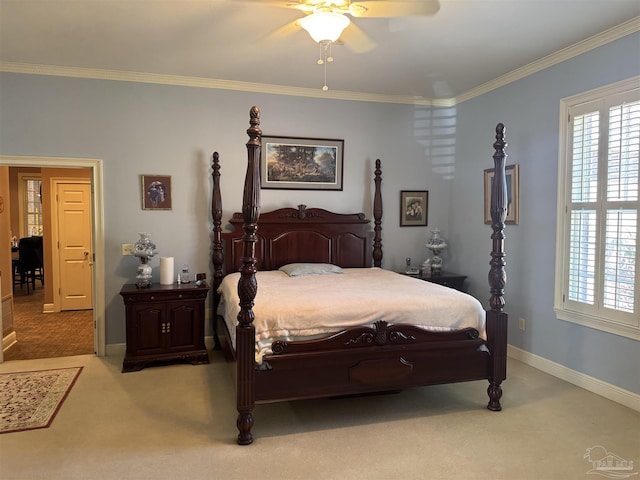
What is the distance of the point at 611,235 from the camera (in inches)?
138

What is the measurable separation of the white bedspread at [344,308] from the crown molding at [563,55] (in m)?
2.28

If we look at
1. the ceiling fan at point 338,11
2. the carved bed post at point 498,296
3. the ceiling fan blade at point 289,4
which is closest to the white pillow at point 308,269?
the carved bed post at point 498,296

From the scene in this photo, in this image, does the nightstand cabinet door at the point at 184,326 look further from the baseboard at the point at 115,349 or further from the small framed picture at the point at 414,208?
the small framed picture at the point at 414,208

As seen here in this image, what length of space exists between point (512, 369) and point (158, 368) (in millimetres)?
3332

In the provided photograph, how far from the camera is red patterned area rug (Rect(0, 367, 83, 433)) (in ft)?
10.2

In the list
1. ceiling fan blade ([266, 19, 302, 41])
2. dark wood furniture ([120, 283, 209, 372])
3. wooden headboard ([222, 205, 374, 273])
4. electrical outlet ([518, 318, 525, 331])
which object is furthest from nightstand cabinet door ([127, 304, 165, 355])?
electrical outlet ([518, 318, 525, 331])

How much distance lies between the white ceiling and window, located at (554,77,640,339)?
48cm

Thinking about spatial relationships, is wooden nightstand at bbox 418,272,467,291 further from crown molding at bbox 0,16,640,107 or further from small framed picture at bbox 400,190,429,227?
crown molding at bbox 0,16,640,107

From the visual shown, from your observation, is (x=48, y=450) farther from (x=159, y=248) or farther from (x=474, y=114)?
(x=474, y=114)

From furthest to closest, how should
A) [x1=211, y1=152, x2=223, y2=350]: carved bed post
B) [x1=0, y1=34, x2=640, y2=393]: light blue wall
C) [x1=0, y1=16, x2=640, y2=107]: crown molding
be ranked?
[x1=211, y1=152, x2=223, y2=350]: carved bed post < [x1=0, y1=34, x2=640, y2=393]: light blue wall < [x1=0, y1=16, x2=640, y2=107]: crown molding

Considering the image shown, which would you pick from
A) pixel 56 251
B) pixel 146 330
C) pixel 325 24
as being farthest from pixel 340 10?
pixel 56 251

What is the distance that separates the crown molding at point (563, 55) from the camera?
11.0 ft

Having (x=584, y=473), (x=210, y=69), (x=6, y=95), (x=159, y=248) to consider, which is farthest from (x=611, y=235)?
(x=6, y=95)

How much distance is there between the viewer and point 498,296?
11.1 feet
